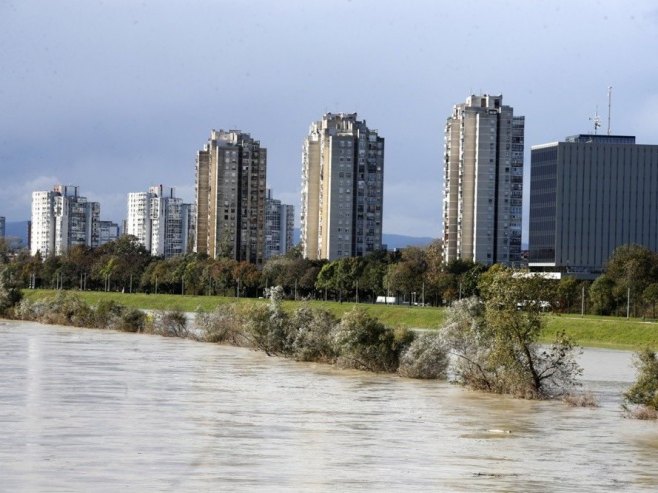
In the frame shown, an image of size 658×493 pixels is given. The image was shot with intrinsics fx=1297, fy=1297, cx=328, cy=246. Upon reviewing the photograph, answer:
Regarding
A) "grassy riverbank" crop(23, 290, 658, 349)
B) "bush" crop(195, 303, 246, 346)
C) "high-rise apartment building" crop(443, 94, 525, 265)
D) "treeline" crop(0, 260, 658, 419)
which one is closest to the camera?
"treeline" crop(0, 260, 658, 419)

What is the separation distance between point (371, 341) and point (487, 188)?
13311 centimetres

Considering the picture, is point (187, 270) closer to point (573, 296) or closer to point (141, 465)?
point (573, 296)

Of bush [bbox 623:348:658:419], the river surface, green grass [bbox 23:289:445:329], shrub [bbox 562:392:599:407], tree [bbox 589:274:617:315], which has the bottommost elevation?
the river surface

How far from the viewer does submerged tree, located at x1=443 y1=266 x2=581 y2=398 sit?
46.8 meters

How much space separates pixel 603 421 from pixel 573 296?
86301mm

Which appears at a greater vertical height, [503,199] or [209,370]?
[503,199]

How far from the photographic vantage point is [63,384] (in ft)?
157

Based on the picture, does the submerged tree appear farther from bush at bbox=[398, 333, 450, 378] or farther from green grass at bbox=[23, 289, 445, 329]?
green grass at bbox=[23, 289, 445, 329]

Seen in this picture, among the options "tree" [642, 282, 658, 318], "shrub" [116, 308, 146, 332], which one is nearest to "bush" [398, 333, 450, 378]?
"shrub" [116, 308, 146, 332]

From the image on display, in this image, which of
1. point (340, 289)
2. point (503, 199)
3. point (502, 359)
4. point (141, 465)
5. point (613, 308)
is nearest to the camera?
point (141, 465)

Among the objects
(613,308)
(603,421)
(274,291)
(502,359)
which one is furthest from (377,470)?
(613,308)

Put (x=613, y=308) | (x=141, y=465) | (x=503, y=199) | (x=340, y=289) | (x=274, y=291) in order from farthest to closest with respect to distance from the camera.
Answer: (x=503, y=199), (x=340, y=289), (x=613, y=308), (x=274, y=291), (x=141, y=465)

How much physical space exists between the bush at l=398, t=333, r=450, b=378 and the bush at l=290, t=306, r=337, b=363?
7.29 meters

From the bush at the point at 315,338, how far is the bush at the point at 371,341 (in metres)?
3.78
